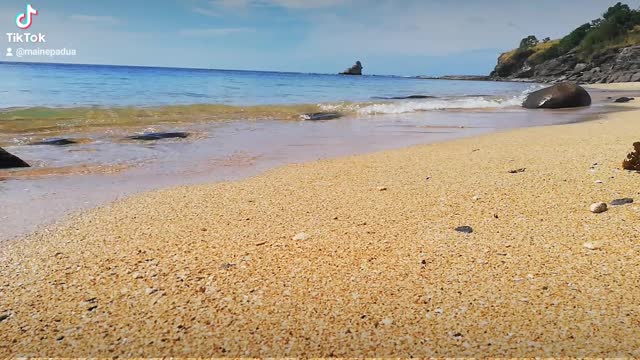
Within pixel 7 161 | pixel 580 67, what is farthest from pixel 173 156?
pixel 580 67

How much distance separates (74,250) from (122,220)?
30.3 inches

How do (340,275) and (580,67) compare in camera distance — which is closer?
(340,275)

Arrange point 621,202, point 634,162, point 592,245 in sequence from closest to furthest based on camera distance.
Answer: point 592,245 < point 621,202 < point 634,162

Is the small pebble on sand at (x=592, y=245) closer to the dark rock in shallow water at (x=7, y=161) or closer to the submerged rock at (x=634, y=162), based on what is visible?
the submerged rock at (x=634, y=162)

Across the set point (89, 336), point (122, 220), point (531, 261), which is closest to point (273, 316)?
point (89, 336)

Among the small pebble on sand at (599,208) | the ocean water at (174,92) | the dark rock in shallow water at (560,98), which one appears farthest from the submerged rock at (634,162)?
the ocean water at (174,92)

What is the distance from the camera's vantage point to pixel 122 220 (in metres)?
4.12

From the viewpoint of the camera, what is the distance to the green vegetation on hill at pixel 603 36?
6631cm

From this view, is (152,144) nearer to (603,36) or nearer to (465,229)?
(465,229)

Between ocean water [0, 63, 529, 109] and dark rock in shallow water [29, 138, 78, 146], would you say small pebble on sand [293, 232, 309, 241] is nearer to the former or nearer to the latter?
dark rock in shallow water [29, 138, 78, 146]

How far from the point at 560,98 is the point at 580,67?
5583 centimetres

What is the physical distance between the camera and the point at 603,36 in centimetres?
6819

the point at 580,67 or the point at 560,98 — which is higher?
the point at 580,67

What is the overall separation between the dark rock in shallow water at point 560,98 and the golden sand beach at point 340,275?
44.4ft
